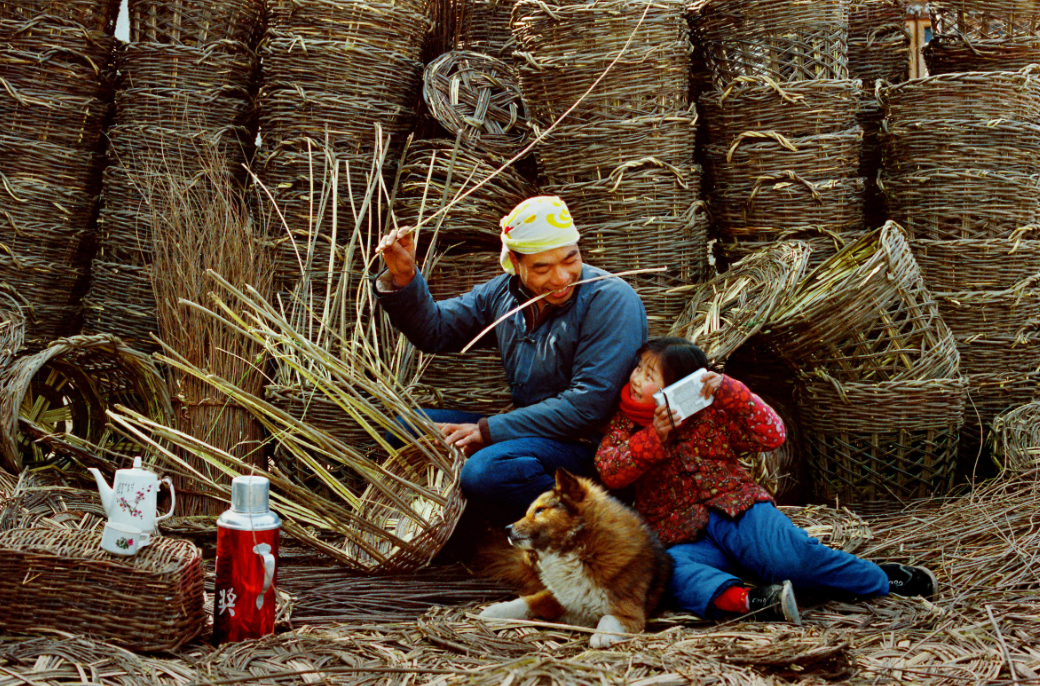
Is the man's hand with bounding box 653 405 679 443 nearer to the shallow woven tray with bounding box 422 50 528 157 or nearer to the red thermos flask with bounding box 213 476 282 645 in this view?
the red thermos flask with bounding box 213 476 282 645

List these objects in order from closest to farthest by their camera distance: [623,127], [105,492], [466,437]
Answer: [105,492], [466,437], [623,127]

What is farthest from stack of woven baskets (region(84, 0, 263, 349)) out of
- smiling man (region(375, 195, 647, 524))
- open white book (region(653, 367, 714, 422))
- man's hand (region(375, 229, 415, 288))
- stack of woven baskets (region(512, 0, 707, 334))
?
open white book (region(653, 367, 714, 422))

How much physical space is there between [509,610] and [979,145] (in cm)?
274

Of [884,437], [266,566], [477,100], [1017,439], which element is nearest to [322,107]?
[477,100]

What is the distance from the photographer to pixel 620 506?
2.42 metres

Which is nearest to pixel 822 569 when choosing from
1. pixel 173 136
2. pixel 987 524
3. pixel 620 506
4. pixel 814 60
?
pixel 620 506

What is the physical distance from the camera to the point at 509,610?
240cm

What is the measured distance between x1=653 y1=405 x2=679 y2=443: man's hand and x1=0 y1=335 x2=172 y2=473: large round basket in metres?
1.97

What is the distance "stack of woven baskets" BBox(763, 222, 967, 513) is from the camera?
3402mm

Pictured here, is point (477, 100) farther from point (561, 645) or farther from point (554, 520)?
point (561, 645)

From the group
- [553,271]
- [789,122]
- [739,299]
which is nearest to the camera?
[553,271]

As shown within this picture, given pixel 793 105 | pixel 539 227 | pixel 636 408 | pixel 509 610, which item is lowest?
pixel 509 610

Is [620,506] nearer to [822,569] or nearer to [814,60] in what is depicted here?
[822,569]

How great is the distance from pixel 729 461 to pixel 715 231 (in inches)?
67.7
